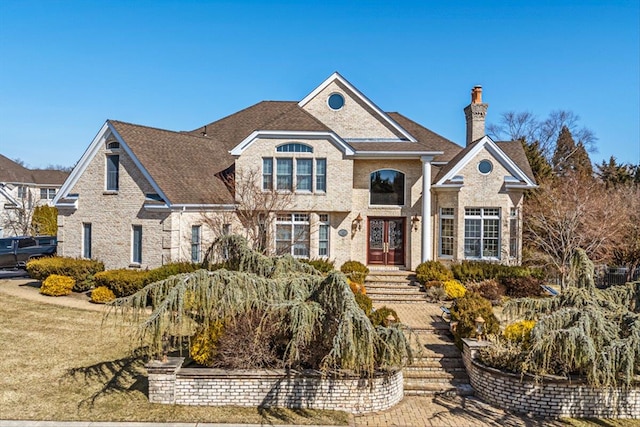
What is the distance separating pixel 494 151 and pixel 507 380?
563 inches

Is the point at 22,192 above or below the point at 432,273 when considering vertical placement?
above

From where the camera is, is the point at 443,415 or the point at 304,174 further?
the point at 304,174

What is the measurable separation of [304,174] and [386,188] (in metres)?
4.65

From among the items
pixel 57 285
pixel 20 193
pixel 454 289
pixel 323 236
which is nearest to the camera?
pixel 57 285

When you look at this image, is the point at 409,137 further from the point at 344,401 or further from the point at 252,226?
the point at 344,401

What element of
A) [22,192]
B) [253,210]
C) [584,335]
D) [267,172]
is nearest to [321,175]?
[267,172]

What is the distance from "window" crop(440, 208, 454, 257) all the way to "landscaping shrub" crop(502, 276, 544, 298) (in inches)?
137

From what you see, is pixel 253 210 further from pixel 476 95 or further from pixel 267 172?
pixel 476 95

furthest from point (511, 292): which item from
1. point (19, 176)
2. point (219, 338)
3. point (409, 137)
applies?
point (19, 176)

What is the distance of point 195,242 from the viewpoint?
20062 millimetres

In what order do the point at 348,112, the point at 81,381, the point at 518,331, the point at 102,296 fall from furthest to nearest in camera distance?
the point at 348,112 → the point at 102,296 → the point at 518,331 → the point at 81,381

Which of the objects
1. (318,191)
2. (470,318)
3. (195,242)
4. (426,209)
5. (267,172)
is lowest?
(470,318)

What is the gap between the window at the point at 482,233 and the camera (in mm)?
21859

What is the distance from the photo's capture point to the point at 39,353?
12.0 m
